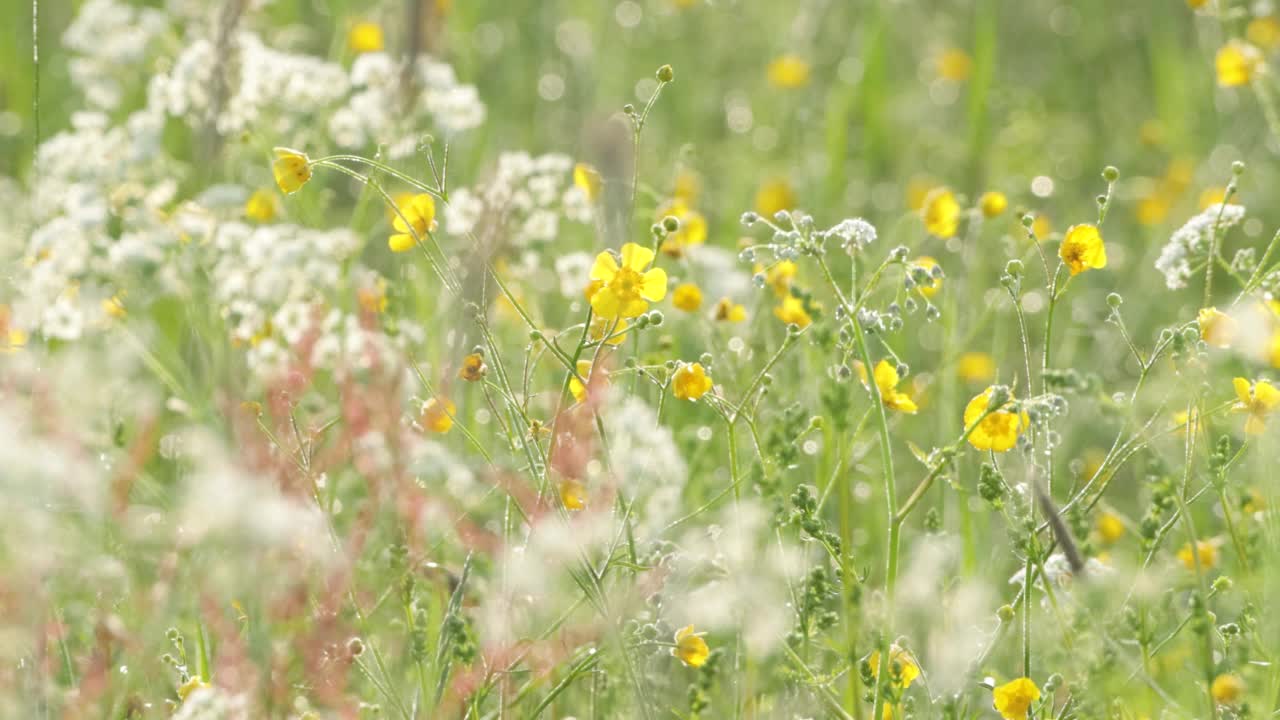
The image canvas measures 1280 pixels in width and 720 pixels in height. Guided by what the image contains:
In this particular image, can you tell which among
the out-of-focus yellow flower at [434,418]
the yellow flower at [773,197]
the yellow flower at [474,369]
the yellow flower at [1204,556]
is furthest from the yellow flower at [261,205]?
the yellow flower at [1204,556]

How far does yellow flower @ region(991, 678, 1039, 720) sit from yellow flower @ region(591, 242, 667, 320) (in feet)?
1.98

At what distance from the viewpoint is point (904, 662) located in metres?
1.72

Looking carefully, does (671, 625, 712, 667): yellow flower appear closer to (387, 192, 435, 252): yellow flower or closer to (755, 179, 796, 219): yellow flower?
(387, 192, 435, 252): yellow flower

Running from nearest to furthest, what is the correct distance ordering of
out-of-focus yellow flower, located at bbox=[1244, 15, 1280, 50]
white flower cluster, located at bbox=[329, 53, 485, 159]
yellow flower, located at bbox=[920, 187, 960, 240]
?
yellow flower, located at bbox=[920, 187, 960, 240], white flower cluster, located at bbox=[329, 53, 485, 159], out-of-focus yellow flower, located at bbox=[1244, 15, 1280, 50]

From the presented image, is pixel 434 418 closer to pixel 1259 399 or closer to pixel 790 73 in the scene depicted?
pixel 1259 399

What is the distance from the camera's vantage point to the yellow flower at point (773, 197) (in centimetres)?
404

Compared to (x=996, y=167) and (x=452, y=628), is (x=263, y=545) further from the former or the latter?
(x=996, y=167)

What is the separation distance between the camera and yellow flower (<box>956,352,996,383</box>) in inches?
126

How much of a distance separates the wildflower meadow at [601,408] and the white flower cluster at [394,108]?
0.04 ft

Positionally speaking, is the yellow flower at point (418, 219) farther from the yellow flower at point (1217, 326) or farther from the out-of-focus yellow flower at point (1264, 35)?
the out-of-focus yellow flower at point (1264, 35)

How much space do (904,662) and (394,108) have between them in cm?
160

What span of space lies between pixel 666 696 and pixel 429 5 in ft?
4.94

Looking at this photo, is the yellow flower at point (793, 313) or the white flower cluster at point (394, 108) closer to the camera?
the yellow flower at point (793, 313)

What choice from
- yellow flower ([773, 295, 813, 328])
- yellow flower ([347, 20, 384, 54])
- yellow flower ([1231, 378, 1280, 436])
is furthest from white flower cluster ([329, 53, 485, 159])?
yellow flower ([1231, 378, 1280, 436])
